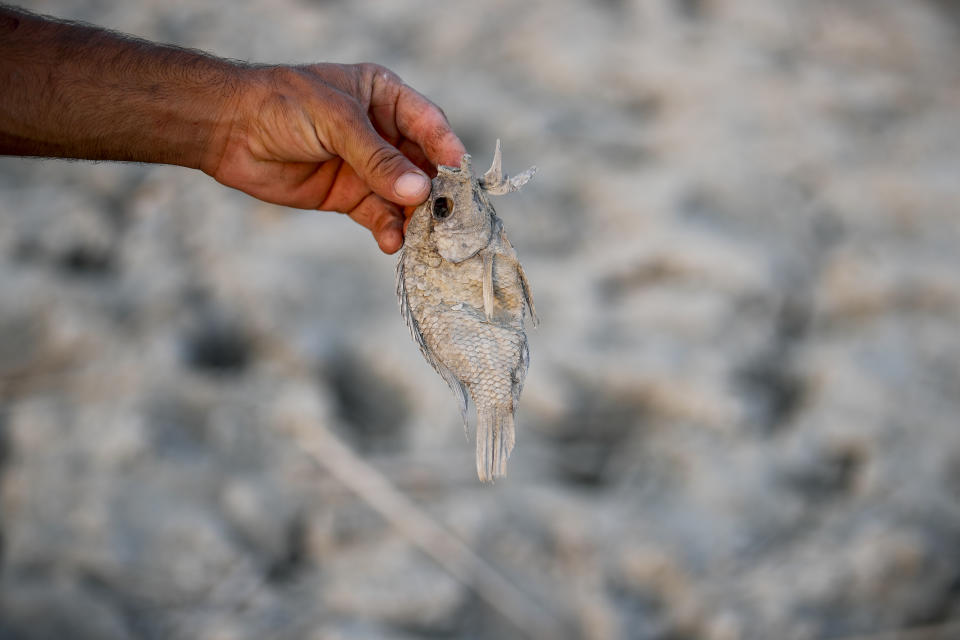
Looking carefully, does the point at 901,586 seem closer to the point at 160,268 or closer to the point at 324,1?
the point at 160,268

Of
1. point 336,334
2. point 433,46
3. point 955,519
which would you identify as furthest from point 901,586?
point 433,46

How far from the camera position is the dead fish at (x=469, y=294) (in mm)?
1558

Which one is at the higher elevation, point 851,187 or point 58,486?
point 851,187

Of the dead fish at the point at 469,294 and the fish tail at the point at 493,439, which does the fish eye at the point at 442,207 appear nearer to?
the dead fish at the point at 469,294

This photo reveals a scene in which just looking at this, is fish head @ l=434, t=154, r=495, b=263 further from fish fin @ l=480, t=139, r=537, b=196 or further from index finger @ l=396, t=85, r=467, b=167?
index finger @ l=396, t=85, r=467, b=167

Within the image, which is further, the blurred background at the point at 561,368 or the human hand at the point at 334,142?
the blurred background at the point at 561,368

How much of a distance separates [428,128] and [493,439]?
684 mm

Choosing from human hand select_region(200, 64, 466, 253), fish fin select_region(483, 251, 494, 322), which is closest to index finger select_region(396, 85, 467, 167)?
human hand select_region(200, 64, 466, 253)

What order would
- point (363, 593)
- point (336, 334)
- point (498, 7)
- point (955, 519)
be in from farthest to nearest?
point (498, 7) < point (336, 334) < point (955, 519) < point (363, 593)

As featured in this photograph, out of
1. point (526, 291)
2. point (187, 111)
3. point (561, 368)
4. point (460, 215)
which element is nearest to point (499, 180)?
point (460, 215)

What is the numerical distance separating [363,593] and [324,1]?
2.66 metres

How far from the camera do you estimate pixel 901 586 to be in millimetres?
2389

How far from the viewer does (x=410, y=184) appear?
160 centimetres

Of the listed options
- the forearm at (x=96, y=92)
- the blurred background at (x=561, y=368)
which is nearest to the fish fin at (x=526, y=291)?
the forearm at (x=96, y=92)
